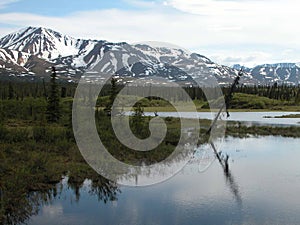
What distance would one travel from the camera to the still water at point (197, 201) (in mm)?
17094

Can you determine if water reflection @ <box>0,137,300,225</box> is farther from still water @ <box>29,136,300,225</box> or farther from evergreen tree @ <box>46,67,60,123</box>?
evergreen tree @ <box>46,67,60,123</box>

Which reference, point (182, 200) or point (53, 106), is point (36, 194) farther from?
point (53, 106)

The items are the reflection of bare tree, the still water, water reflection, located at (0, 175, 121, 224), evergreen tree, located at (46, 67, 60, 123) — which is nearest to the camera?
the still water

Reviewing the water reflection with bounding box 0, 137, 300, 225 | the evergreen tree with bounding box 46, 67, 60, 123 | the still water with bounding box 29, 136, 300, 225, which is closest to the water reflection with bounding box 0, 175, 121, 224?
the water reflection with bounding box 0, 137, 300, 225

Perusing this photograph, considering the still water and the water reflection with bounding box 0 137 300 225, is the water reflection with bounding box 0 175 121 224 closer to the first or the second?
the water reflection with bounding box 0 137 300 225

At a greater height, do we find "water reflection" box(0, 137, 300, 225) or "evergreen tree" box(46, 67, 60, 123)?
"evergreen tree" box(46, 67, 60, 123)

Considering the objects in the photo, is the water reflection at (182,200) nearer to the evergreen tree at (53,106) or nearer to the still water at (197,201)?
the still water at (197,201)

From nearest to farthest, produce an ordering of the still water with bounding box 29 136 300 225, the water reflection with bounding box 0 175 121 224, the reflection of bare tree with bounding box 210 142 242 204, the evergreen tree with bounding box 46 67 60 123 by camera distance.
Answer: the still water with bounding box 29 136 300 225 → the water reflection with bounding box 0 175 121 224 → the reflection of bare tree with bounding box 210 142 242 204 → the evergreen tree with bounding box 46 67 60 123

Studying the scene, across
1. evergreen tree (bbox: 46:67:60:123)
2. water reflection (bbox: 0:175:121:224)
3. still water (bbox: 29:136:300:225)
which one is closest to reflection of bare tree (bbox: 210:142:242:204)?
still water (bbox: 29:136:300:225)

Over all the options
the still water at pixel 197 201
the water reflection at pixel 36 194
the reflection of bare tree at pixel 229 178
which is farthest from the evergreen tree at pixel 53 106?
the water reflection at pixel 36 194

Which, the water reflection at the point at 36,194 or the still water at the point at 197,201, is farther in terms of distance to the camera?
the water reflection at the point at 36,194

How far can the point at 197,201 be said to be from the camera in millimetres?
19438

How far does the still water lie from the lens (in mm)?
17094

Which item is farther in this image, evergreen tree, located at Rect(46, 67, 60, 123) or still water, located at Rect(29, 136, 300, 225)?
evergreen tree, located at Rect(46, 67, 60, 123)
